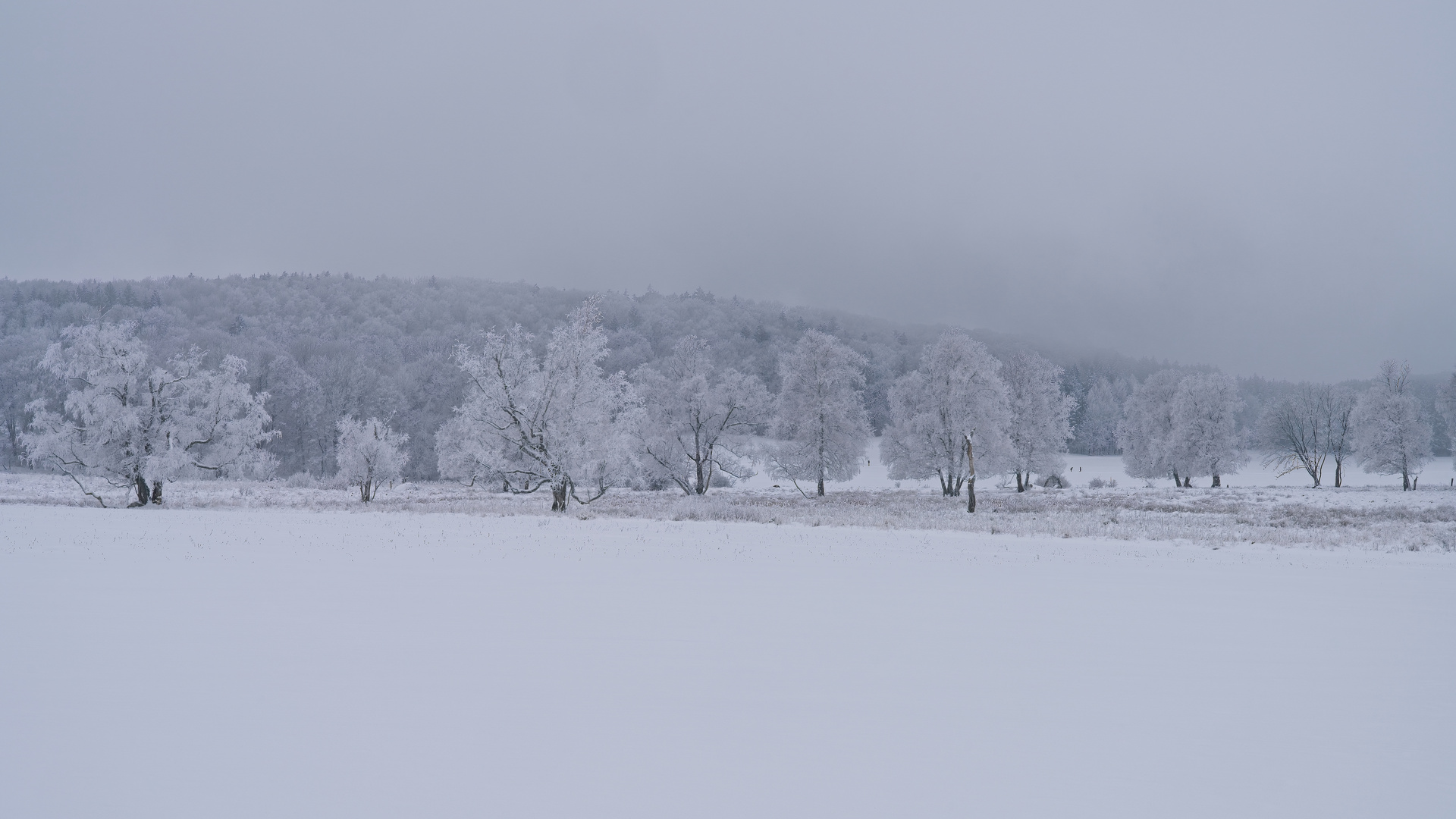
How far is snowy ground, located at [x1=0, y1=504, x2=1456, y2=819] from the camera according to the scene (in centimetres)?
454

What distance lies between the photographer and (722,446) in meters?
42.1

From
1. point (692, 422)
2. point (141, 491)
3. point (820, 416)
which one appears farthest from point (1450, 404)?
point (141, 491)

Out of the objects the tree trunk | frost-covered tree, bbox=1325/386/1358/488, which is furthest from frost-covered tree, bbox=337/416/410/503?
frost-covered tree, bbox=1325/386/1358/488

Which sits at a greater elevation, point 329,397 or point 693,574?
point 329,397

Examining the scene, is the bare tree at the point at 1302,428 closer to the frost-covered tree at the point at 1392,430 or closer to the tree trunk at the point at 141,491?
the frost-covered tree at the point at 1392,430

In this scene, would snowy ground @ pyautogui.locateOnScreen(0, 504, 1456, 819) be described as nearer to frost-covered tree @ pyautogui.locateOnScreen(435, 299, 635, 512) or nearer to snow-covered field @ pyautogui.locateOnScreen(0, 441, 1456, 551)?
snow-covered field @ pyautogui.locateOnScreen(0, 441, 1456, 551)

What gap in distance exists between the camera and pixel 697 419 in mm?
40281

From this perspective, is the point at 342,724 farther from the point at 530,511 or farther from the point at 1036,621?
the point at 530,511

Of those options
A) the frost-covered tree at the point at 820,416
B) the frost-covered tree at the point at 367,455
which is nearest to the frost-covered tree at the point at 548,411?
the frost-covered tree at the point at 367,455

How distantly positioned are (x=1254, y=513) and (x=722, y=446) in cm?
2638

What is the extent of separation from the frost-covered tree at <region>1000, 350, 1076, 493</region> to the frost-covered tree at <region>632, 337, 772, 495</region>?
18.9m

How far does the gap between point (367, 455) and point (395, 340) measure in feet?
227

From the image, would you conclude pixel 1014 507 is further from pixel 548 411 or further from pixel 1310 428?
pixel 1310 428

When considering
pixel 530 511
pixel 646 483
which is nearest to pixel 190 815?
pixel 530 511
